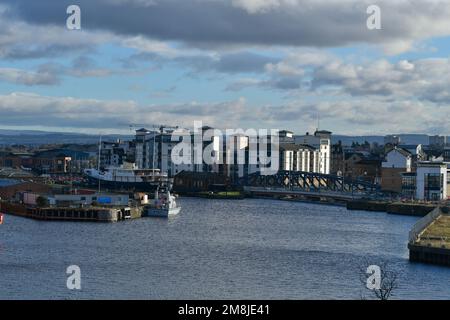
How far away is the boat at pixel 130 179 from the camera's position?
49.6 meters

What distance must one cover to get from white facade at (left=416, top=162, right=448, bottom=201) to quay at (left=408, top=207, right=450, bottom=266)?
17761 mm

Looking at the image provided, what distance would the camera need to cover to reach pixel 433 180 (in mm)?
44312

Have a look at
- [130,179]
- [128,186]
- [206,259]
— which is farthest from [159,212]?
[130,179]

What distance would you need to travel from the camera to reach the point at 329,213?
3956cm

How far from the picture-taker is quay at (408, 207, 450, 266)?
1936 cm

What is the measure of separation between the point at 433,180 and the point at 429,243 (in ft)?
80.6

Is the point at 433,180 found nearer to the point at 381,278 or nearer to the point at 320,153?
the point at 320,153

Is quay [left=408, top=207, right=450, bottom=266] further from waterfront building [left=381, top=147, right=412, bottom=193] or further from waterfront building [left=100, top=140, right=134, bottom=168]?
waterfront building [left=100, top=140, right=134, bottom=168]

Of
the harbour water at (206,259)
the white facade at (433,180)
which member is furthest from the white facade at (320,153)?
the harbour water at (206,259)

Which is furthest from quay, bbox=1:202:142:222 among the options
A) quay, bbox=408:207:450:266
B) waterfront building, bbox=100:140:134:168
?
waterfront building, bbox=100:140:134:168

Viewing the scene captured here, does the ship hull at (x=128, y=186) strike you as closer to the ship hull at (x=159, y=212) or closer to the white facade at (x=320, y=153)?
the ship hull at (x=159, y=212)

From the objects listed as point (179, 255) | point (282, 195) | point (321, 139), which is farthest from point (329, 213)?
point (321, 139)

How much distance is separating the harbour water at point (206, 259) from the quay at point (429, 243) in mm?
439

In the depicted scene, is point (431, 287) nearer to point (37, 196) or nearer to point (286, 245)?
point (286, 245)
